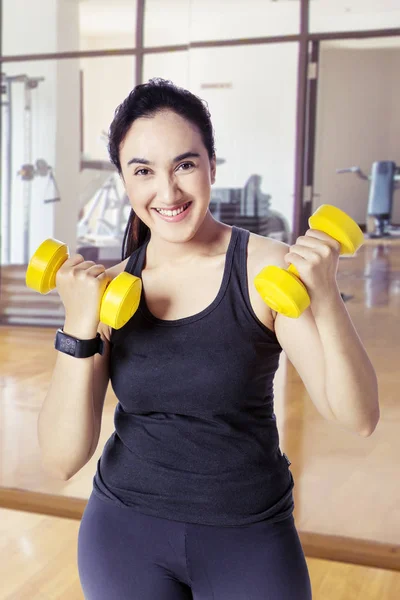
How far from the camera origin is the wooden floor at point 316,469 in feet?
6.40

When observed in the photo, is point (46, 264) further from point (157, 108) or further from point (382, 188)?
point (382, 188)

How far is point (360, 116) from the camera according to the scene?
10.7 m

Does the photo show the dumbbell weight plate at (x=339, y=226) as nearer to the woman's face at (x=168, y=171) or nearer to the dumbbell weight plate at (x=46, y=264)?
the woman's face at (x=168, y=171)

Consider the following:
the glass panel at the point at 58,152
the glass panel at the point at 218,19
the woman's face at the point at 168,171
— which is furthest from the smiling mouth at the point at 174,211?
the glass panel at the point at 218,19

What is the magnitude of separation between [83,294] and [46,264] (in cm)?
9

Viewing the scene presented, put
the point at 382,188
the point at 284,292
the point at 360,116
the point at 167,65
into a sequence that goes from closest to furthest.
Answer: the point at 284,292 → the point at 167,65 → the point at 382,188 → the point at 360,116

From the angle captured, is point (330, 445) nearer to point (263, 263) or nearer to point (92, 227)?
point (263, 263)

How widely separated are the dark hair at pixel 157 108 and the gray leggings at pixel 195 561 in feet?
1.63

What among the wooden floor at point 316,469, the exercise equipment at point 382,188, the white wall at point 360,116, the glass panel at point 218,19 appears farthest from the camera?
the white wall at point 360,116

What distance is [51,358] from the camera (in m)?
4.27

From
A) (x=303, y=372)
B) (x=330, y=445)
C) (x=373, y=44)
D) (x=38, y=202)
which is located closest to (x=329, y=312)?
(x=303, y=372)

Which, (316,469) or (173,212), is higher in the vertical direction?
(173,212)

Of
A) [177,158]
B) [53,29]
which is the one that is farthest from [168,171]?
[53,29]

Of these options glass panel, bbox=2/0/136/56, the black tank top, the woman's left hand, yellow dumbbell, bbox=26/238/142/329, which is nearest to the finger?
the woman's left hand
